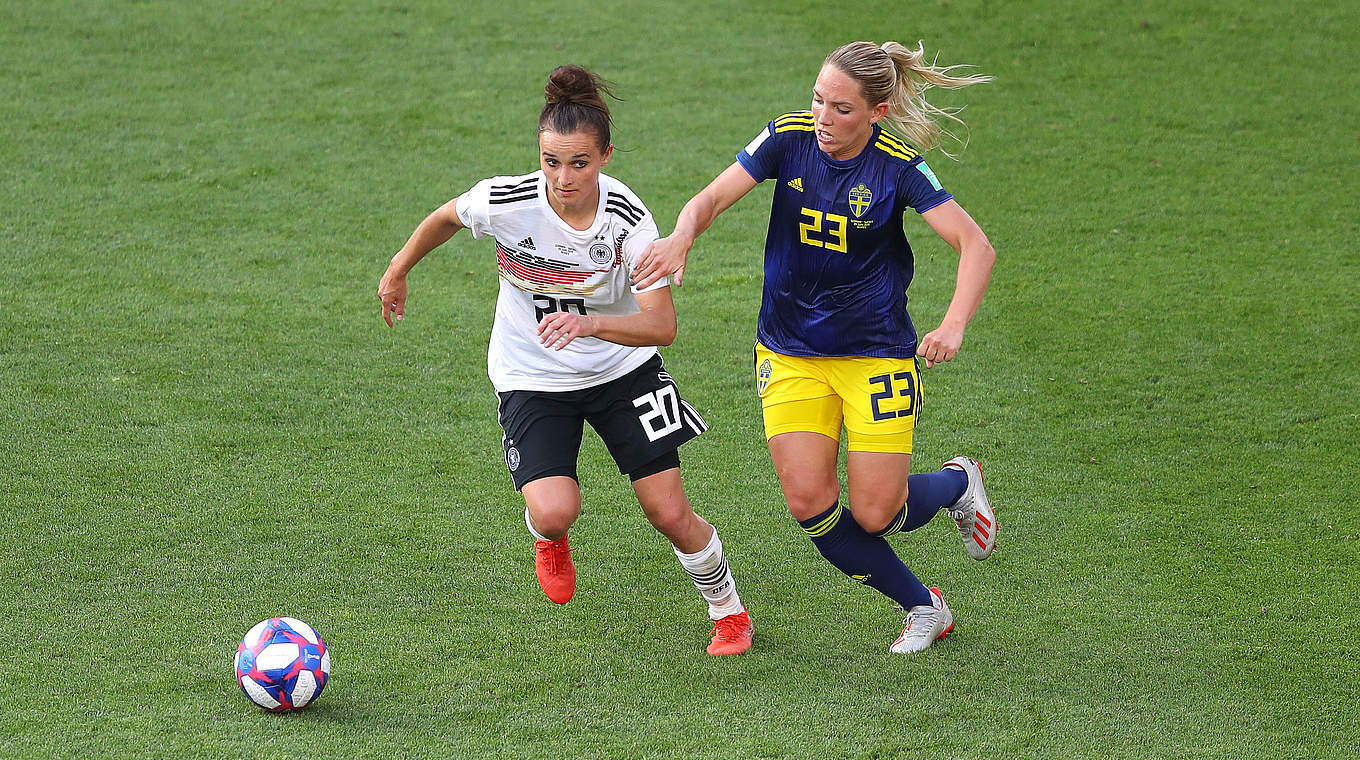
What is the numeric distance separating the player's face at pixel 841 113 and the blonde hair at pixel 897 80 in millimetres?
24

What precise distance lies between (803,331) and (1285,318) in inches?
167

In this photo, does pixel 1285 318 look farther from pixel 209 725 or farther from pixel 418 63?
pixel 418 63

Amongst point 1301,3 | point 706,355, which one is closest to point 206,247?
point 706,355

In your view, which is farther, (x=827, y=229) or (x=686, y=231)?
(x=827, y=229)

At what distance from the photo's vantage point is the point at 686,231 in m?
4.09

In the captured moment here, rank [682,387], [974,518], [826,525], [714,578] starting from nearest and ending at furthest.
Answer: [826,525]
[714,578]
[974,518]
[682,387]

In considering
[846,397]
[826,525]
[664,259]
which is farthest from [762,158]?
[826,525]

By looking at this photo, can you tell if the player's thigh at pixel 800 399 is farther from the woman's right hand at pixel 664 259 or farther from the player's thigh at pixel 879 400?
the woman's right hand at pixel 664 259

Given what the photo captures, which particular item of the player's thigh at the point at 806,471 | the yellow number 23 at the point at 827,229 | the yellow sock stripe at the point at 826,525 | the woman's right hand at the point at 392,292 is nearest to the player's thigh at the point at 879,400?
the player's thigh at the point at 806,471

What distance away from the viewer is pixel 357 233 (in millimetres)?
8609

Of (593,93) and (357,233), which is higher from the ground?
(593,93)

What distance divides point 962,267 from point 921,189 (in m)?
0.29

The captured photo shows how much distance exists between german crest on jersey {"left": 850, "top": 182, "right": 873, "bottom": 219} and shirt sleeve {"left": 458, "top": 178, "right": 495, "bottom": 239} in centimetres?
118

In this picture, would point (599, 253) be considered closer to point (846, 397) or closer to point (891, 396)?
point (846, 397)
